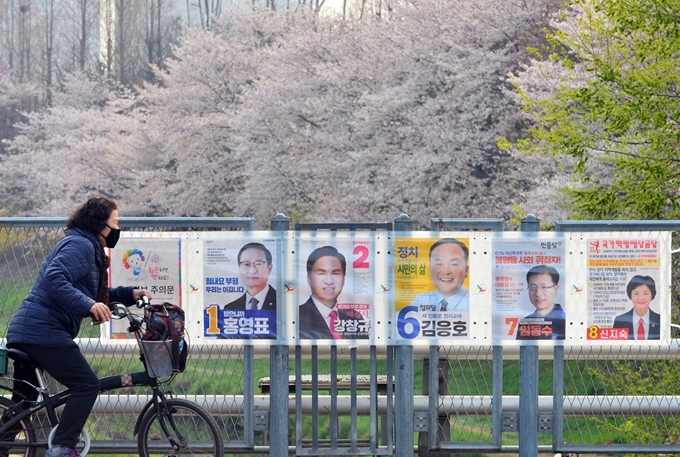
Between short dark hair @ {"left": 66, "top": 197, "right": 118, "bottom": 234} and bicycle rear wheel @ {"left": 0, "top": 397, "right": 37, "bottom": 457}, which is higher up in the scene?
short dark hair @ {"left": 66, "top": 197, "right": 118, "bottom": 234}

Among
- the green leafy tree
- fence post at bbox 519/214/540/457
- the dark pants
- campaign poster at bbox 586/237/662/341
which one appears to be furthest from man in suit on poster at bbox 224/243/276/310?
the green leafy tree

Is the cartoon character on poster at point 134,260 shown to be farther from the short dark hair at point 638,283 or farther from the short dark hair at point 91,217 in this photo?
the short dark hair at point 638,283

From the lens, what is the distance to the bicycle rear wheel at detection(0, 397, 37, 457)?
6.14 metres

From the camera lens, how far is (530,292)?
6.60 metres

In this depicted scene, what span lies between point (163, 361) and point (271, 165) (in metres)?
23.8

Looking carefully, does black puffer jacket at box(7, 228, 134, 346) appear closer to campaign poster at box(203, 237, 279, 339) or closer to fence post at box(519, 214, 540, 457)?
campaign poster at box(203, 237, 279, 339)

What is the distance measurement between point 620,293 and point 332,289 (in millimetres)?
1791

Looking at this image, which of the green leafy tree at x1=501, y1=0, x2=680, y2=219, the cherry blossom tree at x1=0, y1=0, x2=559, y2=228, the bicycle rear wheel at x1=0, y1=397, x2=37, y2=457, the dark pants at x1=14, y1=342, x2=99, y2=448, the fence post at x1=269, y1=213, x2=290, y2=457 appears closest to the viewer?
the dark pants at x1=14, y1=342, x2=99, y2=448

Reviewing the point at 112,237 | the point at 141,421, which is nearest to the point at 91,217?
the point at 112,237

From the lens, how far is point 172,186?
109 ft

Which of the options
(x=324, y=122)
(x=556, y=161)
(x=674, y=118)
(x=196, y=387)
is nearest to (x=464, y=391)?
(x=196, y=387)

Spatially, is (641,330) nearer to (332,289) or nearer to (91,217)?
(332,289)

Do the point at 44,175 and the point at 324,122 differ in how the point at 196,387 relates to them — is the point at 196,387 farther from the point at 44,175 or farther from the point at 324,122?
the point at 44,175

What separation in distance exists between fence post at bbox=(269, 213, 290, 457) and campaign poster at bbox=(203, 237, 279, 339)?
153 mm
